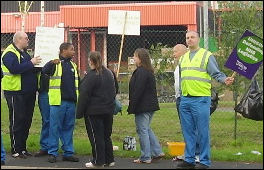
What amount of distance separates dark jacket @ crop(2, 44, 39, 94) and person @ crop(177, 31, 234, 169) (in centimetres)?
255

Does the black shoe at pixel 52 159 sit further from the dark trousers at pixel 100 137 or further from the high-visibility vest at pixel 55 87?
the high-visibility vest at pixel 55 87

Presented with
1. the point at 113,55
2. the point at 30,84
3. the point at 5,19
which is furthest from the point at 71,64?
the point at 5,19

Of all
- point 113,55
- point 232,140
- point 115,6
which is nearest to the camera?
point 232,140

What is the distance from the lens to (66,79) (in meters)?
8.70

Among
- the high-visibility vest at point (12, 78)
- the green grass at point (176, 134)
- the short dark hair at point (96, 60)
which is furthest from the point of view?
the green grass at point (176, 134)

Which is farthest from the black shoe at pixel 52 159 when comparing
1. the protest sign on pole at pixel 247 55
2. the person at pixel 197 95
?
the protest sign on pole at pixel 247 55

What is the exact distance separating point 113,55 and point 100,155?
7948mm

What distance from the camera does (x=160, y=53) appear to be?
11930 millimetres

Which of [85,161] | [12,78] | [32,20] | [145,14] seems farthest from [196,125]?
[32,20]

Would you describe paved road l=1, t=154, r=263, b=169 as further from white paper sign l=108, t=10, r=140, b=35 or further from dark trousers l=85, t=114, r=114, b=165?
white paper sign l=108, t=10, r=140, b=35

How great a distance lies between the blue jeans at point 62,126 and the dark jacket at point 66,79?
0.12m

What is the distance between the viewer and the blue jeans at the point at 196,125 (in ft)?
25.6

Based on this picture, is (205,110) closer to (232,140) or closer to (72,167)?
(72,167)

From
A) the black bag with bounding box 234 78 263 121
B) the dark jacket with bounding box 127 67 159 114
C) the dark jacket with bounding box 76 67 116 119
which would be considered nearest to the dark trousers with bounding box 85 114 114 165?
the dark jacket with bounding box 76 67 116 119
